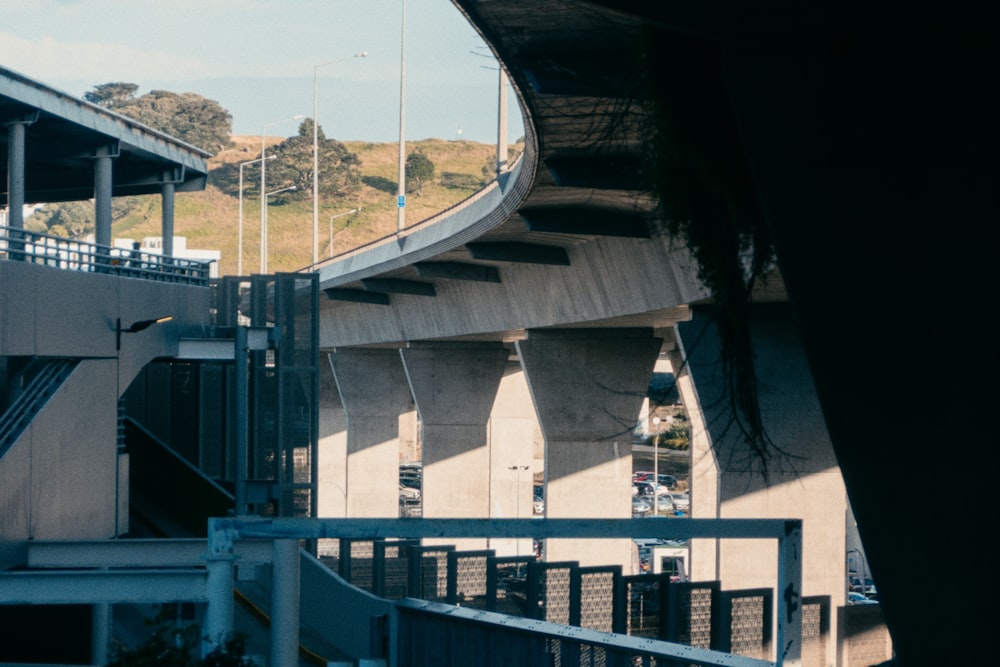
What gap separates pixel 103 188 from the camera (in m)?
26.4

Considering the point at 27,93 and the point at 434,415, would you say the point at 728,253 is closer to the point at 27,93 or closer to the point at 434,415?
the point at 27,93

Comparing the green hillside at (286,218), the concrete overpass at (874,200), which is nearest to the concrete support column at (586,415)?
the concrete overpass at (874,200)

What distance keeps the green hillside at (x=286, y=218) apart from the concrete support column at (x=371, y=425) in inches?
3422

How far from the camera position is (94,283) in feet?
63.3

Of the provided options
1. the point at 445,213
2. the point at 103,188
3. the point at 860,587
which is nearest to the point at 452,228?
the point at 445,213

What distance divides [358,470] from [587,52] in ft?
146

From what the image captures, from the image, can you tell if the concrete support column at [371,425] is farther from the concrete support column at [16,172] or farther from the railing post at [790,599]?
the railing post at [790,599]

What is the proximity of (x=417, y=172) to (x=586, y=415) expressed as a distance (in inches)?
5418

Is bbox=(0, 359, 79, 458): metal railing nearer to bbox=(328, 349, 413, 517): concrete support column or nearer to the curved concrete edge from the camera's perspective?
the curved concrete edge

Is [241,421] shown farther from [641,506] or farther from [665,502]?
[665,502]

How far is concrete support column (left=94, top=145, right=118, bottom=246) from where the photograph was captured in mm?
26281

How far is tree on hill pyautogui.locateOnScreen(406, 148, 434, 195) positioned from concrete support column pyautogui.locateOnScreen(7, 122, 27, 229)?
146383 mm

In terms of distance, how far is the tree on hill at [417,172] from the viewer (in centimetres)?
17000

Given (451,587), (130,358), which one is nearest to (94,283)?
(130,358)
